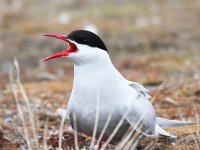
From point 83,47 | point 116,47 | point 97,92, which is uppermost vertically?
point 83,47

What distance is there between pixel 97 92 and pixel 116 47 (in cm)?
915

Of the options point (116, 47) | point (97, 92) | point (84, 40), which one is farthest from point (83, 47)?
point (116, 47)

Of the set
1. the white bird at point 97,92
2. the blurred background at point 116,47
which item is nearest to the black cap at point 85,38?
the white bird at point 97,92

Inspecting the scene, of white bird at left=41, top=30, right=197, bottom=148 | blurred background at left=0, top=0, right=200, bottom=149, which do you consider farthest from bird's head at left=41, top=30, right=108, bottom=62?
blurred background at left=0, top=0, right=200, bottom=149

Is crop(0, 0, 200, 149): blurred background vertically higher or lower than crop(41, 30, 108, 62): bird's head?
lower

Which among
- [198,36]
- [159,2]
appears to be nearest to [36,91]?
[198,36]

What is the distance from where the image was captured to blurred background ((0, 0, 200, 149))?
7.91m

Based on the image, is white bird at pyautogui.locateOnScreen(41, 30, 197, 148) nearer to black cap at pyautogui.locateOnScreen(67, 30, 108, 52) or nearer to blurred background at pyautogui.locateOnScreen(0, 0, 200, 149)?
black cap at pyautogui.locateOnScreen(67, 30, 108, 52)

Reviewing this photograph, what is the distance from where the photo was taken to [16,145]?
218 inches

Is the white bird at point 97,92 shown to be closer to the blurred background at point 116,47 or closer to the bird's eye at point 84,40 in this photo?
the bird's eye at point 84,40

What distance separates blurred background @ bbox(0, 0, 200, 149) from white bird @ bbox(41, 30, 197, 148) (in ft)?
2.70

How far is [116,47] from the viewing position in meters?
13.3

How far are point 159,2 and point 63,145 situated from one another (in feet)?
49.6

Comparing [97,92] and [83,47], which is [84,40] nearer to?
[83,47]
